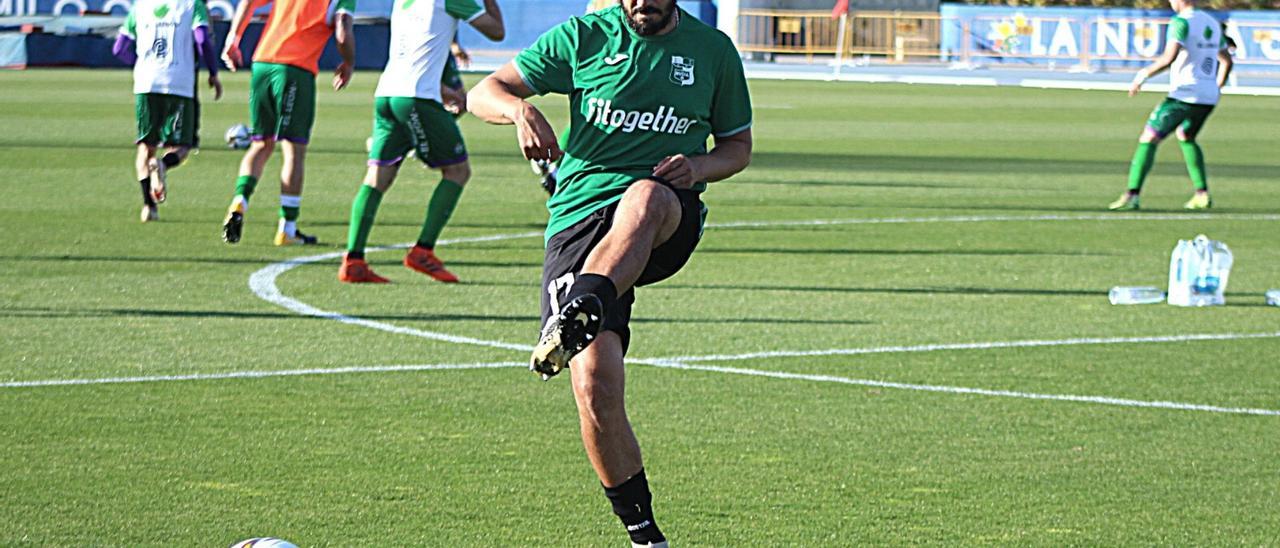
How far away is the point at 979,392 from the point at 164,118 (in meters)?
8.97

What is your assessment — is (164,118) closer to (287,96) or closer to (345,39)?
(287,96)

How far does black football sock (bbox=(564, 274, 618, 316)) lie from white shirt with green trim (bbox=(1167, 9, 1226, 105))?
45.0 feet

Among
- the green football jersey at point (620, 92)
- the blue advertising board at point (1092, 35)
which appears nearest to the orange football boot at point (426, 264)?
the green football jersey at point (620, 92)

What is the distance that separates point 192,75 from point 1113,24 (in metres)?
41.7

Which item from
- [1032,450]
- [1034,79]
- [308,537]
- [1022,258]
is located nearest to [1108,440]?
[1032,450]

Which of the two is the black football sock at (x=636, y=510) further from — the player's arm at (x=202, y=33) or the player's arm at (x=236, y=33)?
the player's arm at (x=202, y=33)

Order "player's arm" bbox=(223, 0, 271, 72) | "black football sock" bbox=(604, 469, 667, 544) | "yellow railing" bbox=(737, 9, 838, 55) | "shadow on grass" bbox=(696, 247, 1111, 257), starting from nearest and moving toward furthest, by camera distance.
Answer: "black football sock" bbox=(604, 469, 667, 544) → "shadow on grass" bbox=(696, 247, 1111, 257) → "player's arm" bbox=(223, 0, 271, 72) → "yellow railing" bbox=(737, 9, 838, 55)

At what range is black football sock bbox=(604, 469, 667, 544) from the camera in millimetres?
5770

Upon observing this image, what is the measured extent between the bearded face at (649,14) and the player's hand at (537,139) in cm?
44

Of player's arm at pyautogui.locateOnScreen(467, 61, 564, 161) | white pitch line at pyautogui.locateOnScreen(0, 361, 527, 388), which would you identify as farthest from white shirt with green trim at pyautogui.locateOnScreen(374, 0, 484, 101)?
player's arm at pyautogui.locateOnScreen(467, 61, 564, 161)

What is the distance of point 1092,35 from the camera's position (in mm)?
54250

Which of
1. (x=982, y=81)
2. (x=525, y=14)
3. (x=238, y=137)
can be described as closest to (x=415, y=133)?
(x=238, y=137)

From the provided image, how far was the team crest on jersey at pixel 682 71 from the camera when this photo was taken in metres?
5.99

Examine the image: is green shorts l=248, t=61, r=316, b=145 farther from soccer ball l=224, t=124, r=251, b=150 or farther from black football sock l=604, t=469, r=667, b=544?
soccer ball l=224, t=124, r=251, b=150
